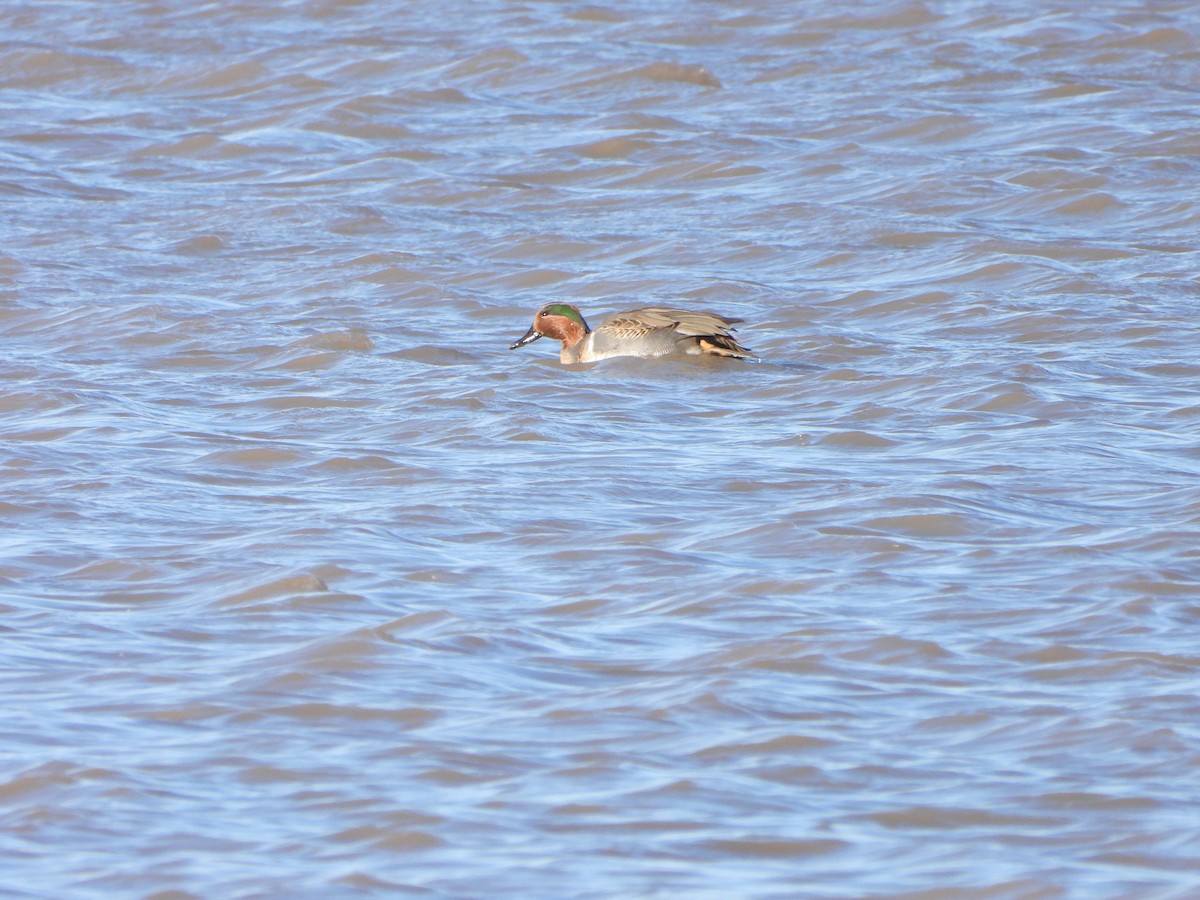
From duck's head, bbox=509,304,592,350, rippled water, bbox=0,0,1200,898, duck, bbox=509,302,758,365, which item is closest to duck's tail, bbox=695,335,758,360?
duck, bbox=509,302,758,365

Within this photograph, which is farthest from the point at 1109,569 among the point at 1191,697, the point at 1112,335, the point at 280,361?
the point at 280,361

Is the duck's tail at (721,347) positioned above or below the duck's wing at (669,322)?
below

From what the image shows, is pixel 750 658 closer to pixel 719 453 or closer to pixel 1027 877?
pixel 1027 877

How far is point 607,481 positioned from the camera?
26.4 feet

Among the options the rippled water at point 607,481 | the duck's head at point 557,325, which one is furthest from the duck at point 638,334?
the rippled water at point 607,481

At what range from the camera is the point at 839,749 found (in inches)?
212

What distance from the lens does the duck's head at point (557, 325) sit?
1062 centimetres

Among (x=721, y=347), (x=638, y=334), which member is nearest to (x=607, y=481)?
(x=721, y=347)

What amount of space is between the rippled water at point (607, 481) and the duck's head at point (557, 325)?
230 millimetres

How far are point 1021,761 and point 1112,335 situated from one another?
218 inches

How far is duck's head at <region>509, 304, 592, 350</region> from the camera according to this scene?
10.6 m

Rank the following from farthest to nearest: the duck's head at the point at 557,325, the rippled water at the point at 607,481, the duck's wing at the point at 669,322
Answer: the duck's head at the point at 557,325 < the duck's wing at the point at 669,322 < the rippled water at the point at 607,481

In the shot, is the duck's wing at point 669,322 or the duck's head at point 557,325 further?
the duck's head at point 557,325

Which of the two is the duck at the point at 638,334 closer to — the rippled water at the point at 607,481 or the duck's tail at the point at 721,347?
the duck's tail at the point at 721,347
